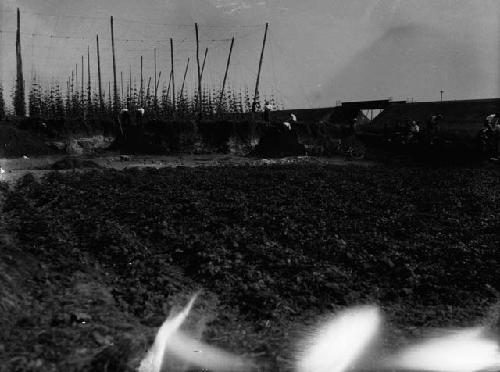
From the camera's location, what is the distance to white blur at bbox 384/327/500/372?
640 cm

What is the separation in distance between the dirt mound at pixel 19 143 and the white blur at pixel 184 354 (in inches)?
928

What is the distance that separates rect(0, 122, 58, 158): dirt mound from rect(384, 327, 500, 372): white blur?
25.4m

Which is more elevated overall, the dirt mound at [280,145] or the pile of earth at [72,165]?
the dirt mound at [280,145]

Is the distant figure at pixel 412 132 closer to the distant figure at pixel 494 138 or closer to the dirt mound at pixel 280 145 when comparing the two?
the distant figure at pixel 494 138

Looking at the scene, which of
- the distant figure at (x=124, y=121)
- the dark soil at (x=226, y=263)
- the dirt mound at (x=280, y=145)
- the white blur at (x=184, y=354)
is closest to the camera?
the white blur at (x=184, y=354)

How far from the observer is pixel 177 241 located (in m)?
10.4

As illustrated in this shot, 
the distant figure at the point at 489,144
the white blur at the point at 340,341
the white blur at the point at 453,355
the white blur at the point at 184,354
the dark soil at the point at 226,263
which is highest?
the distant figure at the point at 489,144

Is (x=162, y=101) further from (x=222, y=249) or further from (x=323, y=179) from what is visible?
(x=222, y=249)

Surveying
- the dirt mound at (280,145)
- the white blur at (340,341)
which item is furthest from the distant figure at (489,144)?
the white blur at (340,341)

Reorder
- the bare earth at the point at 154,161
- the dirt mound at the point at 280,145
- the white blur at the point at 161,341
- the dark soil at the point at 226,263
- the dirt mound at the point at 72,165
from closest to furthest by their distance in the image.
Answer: the white blur at the point at 161,341 → the dark soil at the point at 226,263 → the dirt mound at the point at 72,165 → the bare earth at the point at 154,161 → the dirt mound at the point at 280,145

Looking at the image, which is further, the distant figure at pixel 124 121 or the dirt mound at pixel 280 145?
the distant figure at pixel 124 121

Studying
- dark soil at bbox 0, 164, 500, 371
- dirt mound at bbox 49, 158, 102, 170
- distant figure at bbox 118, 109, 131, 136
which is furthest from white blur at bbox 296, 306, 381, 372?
distant figure at bbox 118, 109, 131, 136

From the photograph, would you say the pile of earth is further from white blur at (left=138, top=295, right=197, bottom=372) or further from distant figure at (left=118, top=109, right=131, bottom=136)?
white blur at (left=138, top=295, right=197, bottom=372)

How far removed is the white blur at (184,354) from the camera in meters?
6.02
